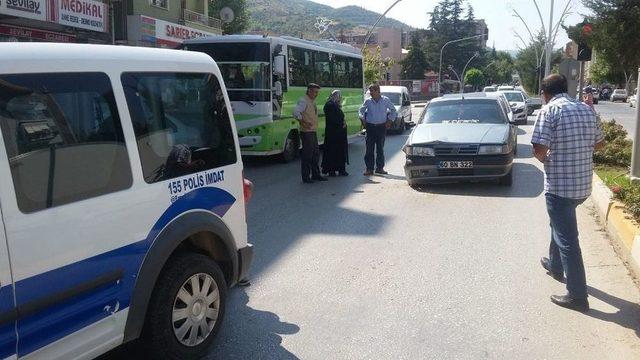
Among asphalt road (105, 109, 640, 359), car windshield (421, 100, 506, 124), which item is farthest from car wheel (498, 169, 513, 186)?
car windshield (421, 100, 506, 124)

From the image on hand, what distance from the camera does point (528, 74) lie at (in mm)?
83188

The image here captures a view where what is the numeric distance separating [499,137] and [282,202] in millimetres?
3711

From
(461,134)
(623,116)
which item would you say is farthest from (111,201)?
(623,116)

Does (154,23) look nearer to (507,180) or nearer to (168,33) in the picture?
(168,33)

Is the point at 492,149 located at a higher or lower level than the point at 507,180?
higher

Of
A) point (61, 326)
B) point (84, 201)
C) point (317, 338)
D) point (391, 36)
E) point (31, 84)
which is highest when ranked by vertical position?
point (391, 36)

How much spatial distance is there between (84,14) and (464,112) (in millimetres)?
12108

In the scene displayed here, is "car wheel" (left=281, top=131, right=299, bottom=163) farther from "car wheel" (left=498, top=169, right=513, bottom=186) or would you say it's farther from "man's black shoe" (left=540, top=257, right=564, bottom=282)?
"man's black shoe" (left=540, top=257, right=564, bottom=282)

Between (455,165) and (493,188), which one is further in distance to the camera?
(493,188)

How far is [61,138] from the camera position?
290 cm

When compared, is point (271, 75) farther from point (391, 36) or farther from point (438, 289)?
point (391, 36)

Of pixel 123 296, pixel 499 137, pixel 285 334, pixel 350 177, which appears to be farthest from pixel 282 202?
pixel 123 296

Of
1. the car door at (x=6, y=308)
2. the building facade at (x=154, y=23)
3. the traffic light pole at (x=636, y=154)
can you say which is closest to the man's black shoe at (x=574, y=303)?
the car door at (x=6, y=308)

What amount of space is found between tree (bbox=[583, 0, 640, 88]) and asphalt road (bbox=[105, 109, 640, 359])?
115 ft
